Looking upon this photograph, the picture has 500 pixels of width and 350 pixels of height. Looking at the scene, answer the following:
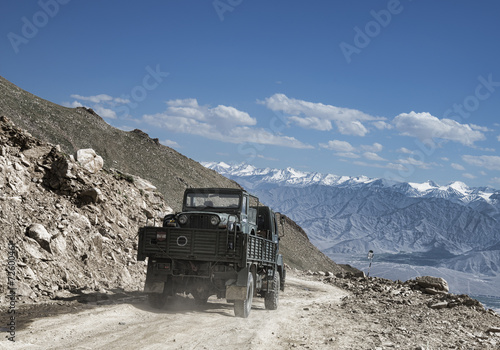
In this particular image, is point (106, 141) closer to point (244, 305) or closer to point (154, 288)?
point (154, 288)

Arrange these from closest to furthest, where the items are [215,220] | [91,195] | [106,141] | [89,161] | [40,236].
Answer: [215,220] < [40,236] < [91,195] < [89,161] < [106,141]

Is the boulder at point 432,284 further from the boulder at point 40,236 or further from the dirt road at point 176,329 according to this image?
the boulder at point 40,236

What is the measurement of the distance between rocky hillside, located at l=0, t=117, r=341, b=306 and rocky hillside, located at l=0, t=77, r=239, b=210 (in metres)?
24.5

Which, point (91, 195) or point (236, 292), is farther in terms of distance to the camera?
point (91, 195)

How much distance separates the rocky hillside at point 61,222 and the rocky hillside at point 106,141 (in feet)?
80.5

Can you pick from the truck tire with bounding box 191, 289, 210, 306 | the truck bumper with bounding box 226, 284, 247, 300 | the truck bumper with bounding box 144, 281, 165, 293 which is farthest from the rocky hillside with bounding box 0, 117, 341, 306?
the truck bumper with bounding box 226, 284, 247, 300

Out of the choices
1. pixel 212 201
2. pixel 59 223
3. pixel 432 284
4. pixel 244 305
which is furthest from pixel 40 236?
pixel 432 284

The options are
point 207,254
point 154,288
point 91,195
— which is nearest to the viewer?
point 207,254

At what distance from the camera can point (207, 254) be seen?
12742 millimetres

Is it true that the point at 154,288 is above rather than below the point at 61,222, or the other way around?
below

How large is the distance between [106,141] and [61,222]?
47208 millimetres

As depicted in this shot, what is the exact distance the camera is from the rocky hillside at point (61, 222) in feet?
49.3

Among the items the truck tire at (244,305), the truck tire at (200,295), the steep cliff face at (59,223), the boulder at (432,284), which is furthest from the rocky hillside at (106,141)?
the truck tire at (244,305)

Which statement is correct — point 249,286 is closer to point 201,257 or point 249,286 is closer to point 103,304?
point 201,257
